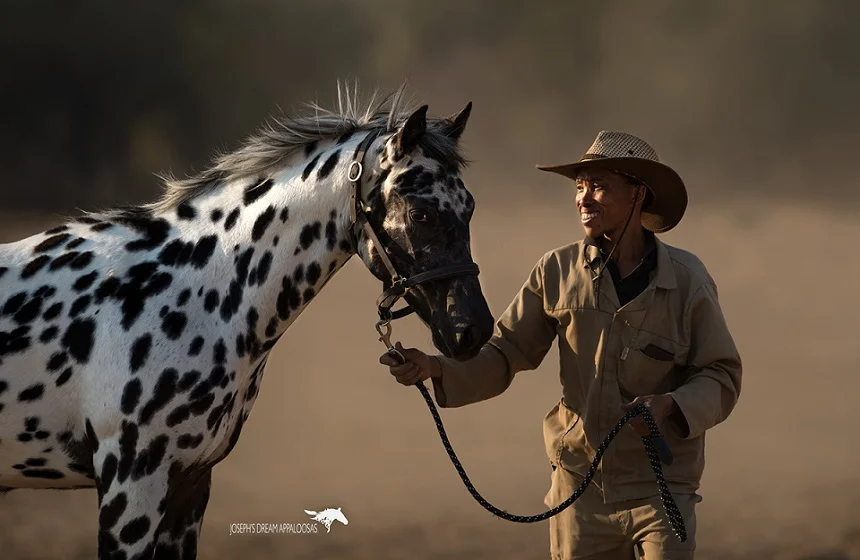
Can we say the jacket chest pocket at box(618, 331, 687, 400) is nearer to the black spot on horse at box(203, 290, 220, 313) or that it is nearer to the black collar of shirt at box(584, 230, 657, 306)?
the black collar of shirt at box(584, 230, 657, 306)

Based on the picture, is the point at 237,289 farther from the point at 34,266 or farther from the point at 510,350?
the point at 510,350

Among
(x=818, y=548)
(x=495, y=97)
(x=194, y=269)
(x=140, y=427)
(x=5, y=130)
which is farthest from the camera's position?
(x=495, y=97)

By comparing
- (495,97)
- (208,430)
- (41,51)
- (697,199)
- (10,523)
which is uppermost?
(41,51)

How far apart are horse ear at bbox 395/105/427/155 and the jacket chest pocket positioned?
2.45 feet

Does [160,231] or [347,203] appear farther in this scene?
[160,231]

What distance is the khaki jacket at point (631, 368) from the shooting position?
2506 mm

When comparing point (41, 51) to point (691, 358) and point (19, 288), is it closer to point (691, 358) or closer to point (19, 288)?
point (19, 288)

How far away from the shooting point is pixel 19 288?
256 cm

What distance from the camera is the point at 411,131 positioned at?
2.39m

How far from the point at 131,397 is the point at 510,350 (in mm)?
999

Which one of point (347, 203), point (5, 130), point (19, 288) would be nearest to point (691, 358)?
point (347, 203)

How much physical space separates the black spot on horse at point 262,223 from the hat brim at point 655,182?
2.37 feet

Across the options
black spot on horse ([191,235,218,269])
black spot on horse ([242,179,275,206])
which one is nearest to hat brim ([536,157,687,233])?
black spot on horse ([242,179,275,206])

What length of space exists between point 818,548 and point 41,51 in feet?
17.2
